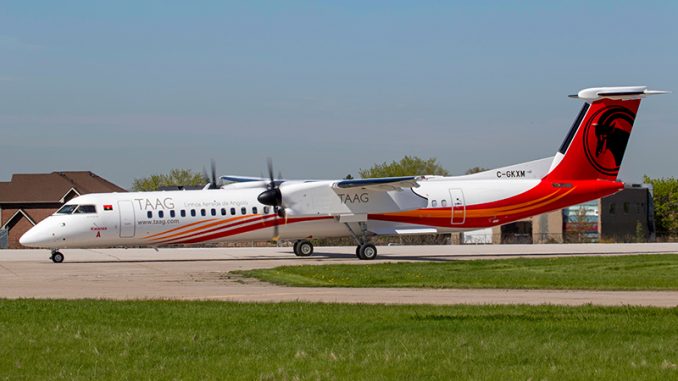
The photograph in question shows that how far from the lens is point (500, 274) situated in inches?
1128

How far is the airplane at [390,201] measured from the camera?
38531mm

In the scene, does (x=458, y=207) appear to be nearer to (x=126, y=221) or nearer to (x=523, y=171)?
(x=523, y=171)

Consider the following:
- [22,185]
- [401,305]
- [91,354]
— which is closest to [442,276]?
[401,305]

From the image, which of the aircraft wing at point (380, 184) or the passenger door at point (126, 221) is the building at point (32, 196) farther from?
the aircraft wing at point (380, 184)

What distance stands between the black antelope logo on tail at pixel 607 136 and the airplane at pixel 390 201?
0.14 feet

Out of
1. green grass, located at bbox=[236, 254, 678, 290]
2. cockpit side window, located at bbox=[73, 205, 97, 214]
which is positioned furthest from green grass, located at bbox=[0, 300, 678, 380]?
cockpit side window, located at bbox=[73, 205, 97, 214]

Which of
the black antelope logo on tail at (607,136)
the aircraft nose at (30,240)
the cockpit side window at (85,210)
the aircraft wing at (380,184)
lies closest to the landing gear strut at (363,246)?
the aircraft wing at (380,184)

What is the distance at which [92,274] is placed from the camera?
29.8m

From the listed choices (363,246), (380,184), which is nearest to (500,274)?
(380,184)

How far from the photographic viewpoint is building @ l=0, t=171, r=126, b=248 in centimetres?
8288

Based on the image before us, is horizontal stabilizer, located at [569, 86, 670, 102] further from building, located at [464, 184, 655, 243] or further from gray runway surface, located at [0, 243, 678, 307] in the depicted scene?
building, located at [464, 184, 655, 243]

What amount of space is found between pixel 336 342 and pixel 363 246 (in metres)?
26.3

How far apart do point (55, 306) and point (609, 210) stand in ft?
219

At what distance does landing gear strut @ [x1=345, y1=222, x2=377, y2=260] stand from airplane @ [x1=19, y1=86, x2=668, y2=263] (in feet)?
0.14
